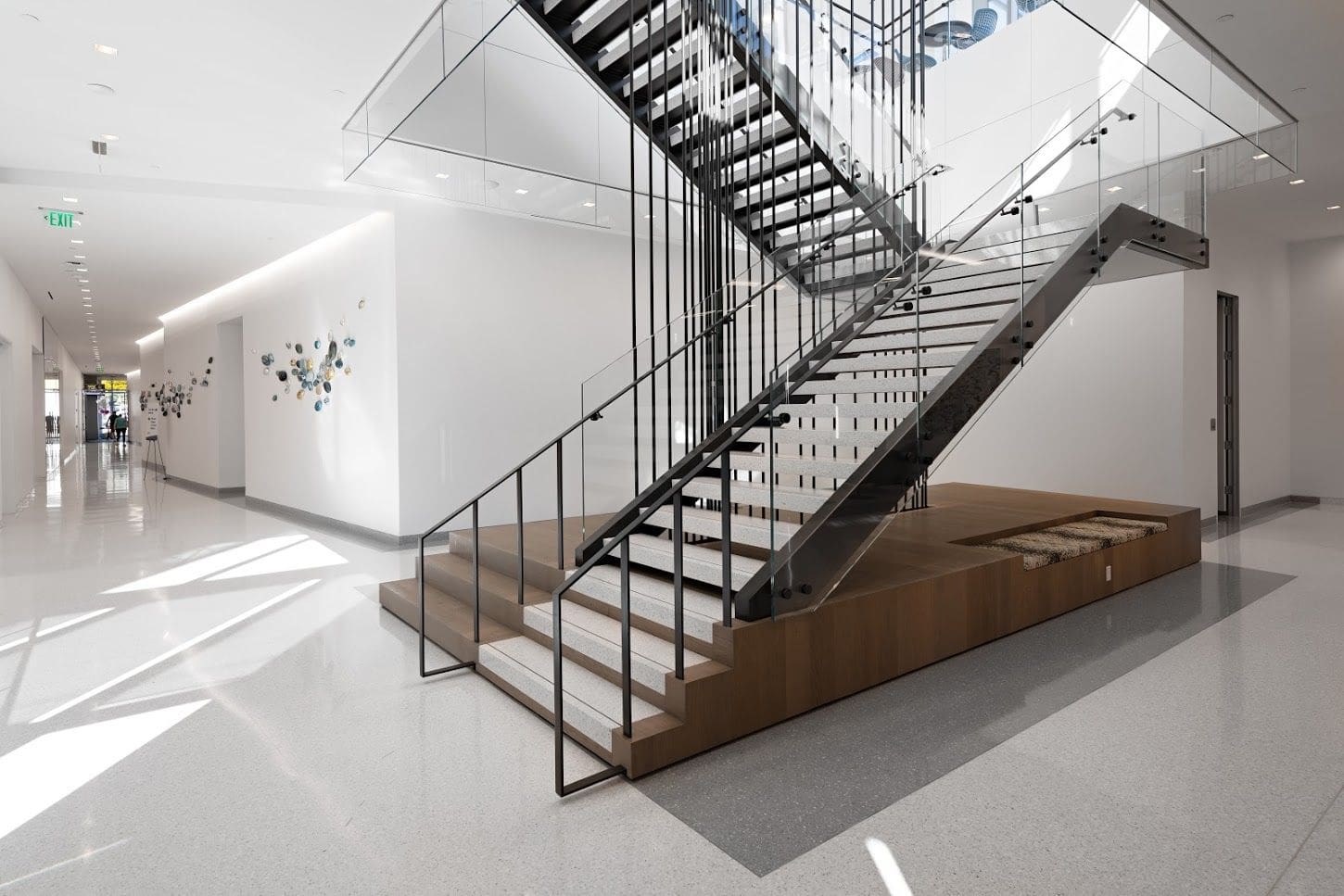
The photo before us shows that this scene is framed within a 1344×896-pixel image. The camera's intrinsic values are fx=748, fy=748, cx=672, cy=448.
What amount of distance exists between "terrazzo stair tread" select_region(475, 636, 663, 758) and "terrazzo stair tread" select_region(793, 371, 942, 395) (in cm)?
212

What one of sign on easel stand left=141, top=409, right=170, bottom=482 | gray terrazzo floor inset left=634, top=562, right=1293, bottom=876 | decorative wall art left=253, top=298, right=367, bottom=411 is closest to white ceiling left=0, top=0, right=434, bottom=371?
decorative wall art left=253, top=298, right=367, bottom=411

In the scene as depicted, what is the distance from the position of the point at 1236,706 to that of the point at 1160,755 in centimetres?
82

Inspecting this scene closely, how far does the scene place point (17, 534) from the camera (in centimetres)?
872

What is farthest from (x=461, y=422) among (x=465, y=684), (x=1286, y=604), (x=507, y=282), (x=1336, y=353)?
(x=1336, y=353)

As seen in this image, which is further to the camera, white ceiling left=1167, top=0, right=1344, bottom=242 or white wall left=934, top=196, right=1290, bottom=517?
white wall left=934, top=196, right=1290, bottom=517

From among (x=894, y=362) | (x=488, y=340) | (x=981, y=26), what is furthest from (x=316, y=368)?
(x=981, y=26)

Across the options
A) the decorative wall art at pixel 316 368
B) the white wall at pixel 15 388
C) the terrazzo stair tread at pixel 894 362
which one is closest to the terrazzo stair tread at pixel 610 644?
the terrazzo stair tread at pixel 894 362

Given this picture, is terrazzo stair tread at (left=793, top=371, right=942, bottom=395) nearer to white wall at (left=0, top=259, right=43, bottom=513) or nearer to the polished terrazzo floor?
the polished terrazzo floor

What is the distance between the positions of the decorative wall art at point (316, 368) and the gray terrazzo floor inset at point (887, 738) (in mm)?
6934

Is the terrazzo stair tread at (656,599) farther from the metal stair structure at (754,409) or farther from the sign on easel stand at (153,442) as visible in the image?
the sign on easel stand at (153,442)

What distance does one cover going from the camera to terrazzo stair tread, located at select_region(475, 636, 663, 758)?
3105 millimetres

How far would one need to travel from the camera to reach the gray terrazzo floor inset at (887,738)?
258cm

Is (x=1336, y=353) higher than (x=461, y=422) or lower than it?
higher

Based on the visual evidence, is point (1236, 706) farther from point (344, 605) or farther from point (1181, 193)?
point (344, 605)
